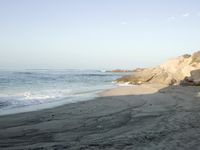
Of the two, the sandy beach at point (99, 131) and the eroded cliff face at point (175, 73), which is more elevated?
the eroded cliff face at point (175, 73)

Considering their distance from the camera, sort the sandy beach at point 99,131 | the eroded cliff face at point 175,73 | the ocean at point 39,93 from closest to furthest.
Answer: the sandy beach at point 99,131 → the ocean at point 39,93 → the eroded cliff face at point 175,73

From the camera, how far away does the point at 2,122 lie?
1033cm

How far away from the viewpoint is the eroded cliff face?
94.1 ft

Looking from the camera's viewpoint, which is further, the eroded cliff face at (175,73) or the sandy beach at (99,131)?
the eroded cliff face at (175,73)

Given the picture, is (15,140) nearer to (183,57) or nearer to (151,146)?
(151,146)

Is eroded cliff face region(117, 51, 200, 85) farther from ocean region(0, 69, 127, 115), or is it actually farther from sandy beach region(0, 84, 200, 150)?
sandy beach region(0, 84, 200, 150)

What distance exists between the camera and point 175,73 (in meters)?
33.4

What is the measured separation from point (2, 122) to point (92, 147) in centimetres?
540

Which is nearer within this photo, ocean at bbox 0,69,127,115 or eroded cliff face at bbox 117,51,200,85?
ocean at bbox 0,69,127,115

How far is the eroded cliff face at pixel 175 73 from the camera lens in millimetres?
28692

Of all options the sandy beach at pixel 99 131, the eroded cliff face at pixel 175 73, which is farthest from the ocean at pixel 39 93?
the eroded cliff face at pixel 175 73

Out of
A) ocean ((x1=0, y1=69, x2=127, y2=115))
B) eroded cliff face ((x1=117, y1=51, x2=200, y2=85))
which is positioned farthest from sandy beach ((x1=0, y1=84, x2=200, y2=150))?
eroded cliff face ((x1=117, y1=51, x2=200, y2=85))

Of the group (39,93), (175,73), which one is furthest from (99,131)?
(175,73)

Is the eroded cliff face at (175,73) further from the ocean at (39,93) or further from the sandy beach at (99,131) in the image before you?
the sandy beach at (99,131)
